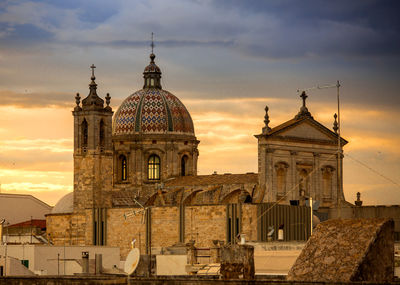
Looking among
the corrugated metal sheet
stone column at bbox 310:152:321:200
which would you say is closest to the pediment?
stone column at bbox 310:152:321:200

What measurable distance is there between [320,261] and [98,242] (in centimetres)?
6214

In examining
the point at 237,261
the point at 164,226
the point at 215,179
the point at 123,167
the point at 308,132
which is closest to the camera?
the point at 237,261

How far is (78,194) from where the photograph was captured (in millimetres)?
84312

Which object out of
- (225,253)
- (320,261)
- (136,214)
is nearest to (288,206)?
Result: (136,214)

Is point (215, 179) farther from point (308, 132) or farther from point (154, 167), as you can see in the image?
point (154, 167)

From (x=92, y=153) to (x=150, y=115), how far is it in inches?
350

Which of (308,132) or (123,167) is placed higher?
(308,132)

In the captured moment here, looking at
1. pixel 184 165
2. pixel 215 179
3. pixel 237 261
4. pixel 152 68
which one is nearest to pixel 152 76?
pixel 152 68

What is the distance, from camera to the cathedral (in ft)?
251

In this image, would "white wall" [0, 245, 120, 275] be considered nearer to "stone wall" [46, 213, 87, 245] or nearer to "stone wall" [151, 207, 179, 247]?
"stone wall" [151, 207, 179, 247]

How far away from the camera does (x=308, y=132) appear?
81562mm

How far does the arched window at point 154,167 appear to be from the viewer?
91125 millimetres

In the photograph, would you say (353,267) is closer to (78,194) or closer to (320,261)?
(320,261)

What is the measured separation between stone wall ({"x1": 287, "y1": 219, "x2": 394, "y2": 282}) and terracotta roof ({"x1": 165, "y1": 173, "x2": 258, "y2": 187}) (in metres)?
58.8
